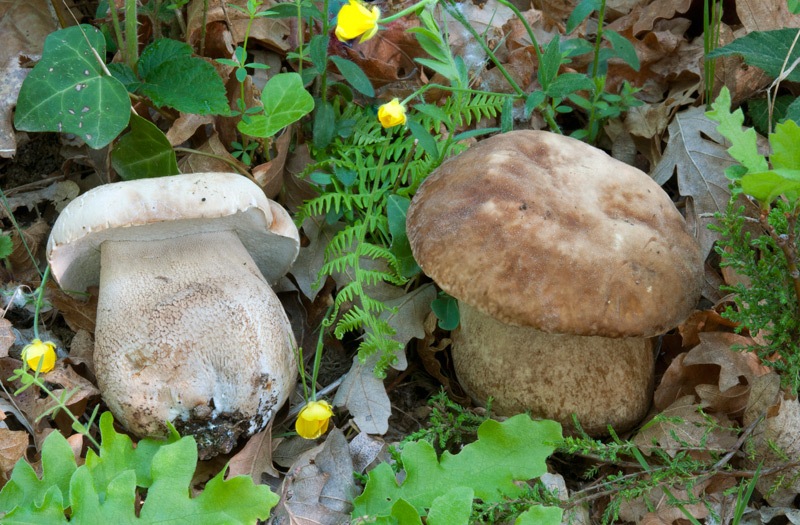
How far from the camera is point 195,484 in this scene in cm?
244

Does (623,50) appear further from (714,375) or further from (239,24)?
(239,24)

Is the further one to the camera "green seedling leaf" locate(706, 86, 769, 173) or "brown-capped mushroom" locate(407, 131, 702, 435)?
"brown-capped mushroom" locate(407, 131, 702, 435)

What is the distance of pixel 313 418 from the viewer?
2184 millimetres

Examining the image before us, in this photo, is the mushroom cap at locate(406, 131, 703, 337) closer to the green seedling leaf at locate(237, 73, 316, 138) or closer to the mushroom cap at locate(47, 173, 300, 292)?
the mushroom cap at locate(47, 173, 300, 292)

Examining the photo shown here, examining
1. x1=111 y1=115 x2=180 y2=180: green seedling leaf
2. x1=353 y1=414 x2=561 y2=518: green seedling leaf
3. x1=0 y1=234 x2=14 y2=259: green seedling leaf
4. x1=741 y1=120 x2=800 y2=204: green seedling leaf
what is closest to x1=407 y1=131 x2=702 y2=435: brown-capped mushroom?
x1=353 y1=414 x2=561 y2=518: green seedling leaf

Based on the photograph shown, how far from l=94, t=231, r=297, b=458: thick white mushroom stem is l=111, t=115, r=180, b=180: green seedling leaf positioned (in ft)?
1.38

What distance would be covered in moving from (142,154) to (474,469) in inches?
65.6

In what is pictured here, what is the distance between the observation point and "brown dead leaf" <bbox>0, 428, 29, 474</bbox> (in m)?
2.20

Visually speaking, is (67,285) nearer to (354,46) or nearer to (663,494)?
(354,46)

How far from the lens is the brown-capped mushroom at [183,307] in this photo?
2.24 m

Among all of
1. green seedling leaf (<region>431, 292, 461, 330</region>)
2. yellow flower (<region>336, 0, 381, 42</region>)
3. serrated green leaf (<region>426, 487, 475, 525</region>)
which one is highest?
yellow flower (<region>336, 0, 381, 42</region>)

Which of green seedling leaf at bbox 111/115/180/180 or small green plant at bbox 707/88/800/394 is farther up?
small green plant at bbox 707/88/800/394

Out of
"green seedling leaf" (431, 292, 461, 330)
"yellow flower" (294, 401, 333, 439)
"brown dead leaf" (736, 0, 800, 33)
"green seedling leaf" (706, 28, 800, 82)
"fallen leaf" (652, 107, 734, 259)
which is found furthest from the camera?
"brown dead leaf" (736, 0, 800, 33)

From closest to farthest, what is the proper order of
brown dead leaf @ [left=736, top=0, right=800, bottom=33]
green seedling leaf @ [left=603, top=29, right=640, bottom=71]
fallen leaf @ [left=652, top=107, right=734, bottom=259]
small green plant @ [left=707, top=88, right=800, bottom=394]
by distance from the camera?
small green plant @ [left=707, top=88, right=800, bottom=394]
fallen leaf @ [left=652, top=107, right=734, bottom=259]
green seedling leaf @ [left=603, top=29, right=640, bottom=71]
brown dead leaf @ [left=736, top=0, right=800, bottom=33]
